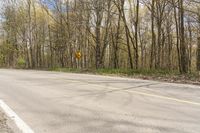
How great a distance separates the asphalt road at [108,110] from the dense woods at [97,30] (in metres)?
19.0

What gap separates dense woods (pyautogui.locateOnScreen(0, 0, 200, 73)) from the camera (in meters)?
37.5

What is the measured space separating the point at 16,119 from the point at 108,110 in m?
2.30

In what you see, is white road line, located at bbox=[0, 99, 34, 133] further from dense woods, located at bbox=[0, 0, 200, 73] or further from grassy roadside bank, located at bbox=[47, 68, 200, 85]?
dense woods, located at bbox=[0, 0, 200, 73]

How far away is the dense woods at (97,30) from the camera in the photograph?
37531mm

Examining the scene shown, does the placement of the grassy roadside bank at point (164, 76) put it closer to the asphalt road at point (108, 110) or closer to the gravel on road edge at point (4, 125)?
the asphalt road at point (108, 110)

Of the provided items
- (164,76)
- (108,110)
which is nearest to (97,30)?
(164,76)

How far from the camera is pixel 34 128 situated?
7590 millimetres

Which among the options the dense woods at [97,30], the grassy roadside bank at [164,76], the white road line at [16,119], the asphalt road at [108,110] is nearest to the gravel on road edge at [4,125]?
the white road line at [16,119]

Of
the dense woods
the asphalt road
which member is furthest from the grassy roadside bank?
the dense woods

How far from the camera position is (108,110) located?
369 inches

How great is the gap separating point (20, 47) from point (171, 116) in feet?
181

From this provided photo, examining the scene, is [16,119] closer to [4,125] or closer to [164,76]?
[4,125]

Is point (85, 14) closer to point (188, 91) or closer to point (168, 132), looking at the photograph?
point (188, 91)

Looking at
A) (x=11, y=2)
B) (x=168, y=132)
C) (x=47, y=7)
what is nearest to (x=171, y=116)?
(x=168, y=132)
